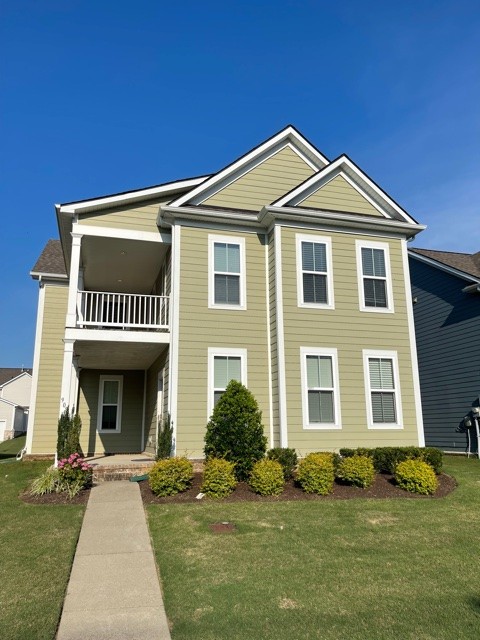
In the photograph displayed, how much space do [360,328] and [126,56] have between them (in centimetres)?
894

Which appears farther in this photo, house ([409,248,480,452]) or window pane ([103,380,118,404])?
window pane ([103,380,118,404])

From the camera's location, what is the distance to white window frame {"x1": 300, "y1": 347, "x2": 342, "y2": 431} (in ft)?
38.6

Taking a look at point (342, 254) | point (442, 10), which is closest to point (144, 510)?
point (342, 254)

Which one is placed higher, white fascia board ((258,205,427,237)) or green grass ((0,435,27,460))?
white fascia board ((258,205,427,237))

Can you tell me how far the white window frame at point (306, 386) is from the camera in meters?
11.8

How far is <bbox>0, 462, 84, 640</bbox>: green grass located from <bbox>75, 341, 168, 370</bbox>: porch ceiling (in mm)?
4507

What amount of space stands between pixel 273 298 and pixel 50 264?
948cm

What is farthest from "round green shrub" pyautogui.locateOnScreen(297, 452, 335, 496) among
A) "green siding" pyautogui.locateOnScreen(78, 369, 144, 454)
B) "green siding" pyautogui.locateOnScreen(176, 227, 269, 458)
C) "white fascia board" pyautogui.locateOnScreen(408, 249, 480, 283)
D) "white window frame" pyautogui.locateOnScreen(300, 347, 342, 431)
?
"white fascia board" pyautogui.locateOnScreen(408, 249, 480, 283)

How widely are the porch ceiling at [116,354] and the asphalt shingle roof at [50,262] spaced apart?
151 inches

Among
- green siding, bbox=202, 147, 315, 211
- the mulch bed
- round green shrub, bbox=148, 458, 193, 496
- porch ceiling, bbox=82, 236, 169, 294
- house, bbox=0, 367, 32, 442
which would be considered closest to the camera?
the mulch bed

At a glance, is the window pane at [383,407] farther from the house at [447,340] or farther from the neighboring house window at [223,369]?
the house at [447,340]

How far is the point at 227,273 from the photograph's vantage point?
12734mm

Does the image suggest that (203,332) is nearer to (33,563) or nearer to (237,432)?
(237,432)

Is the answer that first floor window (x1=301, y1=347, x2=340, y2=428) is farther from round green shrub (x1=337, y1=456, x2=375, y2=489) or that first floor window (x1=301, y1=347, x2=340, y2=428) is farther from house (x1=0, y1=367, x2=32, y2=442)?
house (x1=0, y1=367, x2=32, y2=442)
